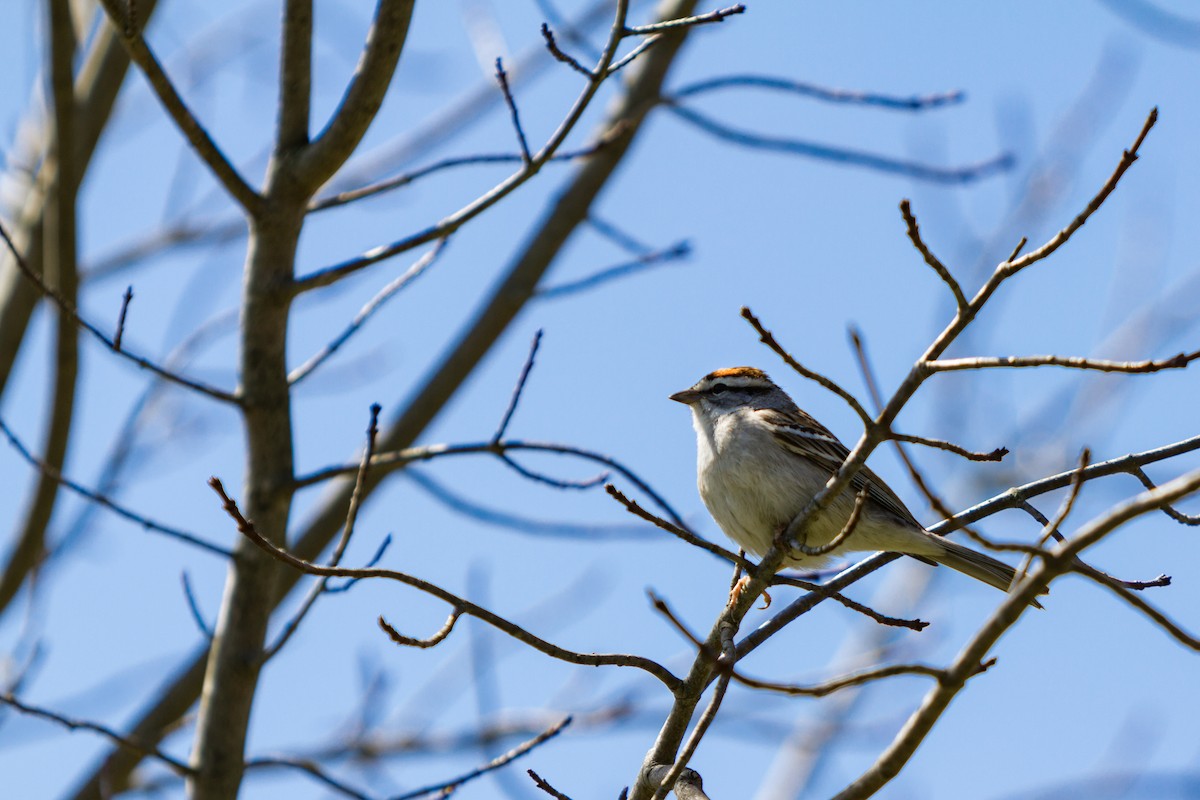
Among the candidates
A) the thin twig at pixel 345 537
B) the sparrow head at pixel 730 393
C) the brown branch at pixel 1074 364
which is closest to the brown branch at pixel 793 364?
the brown branch at pixel 1074 364

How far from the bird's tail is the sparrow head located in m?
1.18

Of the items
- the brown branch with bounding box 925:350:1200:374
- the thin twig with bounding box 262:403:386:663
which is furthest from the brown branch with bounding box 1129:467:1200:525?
the thin twig with bounding box 262:403:386:663

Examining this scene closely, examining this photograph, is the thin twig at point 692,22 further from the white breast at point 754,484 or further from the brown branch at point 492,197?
the white breast at point 754,484

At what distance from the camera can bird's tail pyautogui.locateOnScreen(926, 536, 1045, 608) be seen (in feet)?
15.4

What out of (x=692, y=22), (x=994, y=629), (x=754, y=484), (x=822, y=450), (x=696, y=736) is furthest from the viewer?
(x=822, y=450)

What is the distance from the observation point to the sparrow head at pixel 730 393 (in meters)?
5.62

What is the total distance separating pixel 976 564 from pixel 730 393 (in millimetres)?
1453

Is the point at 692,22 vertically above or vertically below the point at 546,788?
above

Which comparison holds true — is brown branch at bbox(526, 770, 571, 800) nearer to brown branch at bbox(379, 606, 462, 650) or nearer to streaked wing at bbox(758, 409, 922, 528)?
brown branch at bbox(379, 606, 462, 650)

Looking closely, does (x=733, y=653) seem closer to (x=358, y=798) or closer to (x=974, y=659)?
(x=974, y=659)

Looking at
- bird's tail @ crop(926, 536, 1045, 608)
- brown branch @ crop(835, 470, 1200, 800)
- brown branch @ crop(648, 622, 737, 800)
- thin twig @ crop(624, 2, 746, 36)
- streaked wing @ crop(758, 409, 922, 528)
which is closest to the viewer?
brown branch @ crop(835, 470, 1200, 800)

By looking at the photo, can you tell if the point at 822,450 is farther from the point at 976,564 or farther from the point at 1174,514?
the point at 1174,514

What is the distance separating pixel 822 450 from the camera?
206 inches

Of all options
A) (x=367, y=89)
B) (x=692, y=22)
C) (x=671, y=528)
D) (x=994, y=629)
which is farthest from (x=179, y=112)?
(x=994, y=629)
